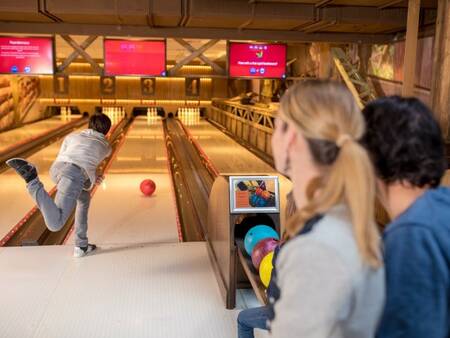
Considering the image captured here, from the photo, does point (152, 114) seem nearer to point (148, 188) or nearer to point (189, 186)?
point (189, 186)

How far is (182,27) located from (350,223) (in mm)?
6038

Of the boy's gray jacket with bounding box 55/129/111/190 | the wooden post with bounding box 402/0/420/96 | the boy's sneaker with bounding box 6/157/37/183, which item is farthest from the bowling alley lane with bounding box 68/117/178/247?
the wooden post with bounding box 402/0/420/96

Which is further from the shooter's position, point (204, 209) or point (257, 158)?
point (257, 158)

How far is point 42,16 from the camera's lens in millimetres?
5645

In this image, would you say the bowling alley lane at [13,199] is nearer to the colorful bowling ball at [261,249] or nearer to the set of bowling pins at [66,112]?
the colorful bowling ball at [261,249]

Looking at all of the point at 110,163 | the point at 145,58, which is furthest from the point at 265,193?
the point at 110,163

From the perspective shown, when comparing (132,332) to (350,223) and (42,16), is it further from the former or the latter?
(42,16)

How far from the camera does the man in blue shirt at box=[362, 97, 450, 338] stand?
0.89 meters

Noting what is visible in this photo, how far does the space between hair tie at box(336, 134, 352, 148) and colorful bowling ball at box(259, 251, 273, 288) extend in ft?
4.67

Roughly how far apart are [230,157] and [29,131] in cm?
618

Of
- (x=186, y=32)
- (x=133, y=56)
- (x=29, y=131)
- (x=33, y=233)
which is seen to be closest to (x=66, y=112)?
(x=29, y=131)

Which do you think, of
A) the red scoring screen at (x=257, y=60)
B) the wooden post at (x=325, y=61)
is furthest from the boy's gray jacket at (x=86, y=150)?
the wooden post at (x=325, y=61)

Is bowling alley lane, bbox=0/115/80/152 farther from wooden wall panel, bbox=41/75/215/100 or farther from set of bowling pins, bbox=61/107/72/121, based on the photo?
wooden wall panel, bbox=41/75/215/100

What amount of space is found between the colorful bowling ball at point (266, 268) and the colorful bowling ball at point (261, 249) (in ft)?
0.20
